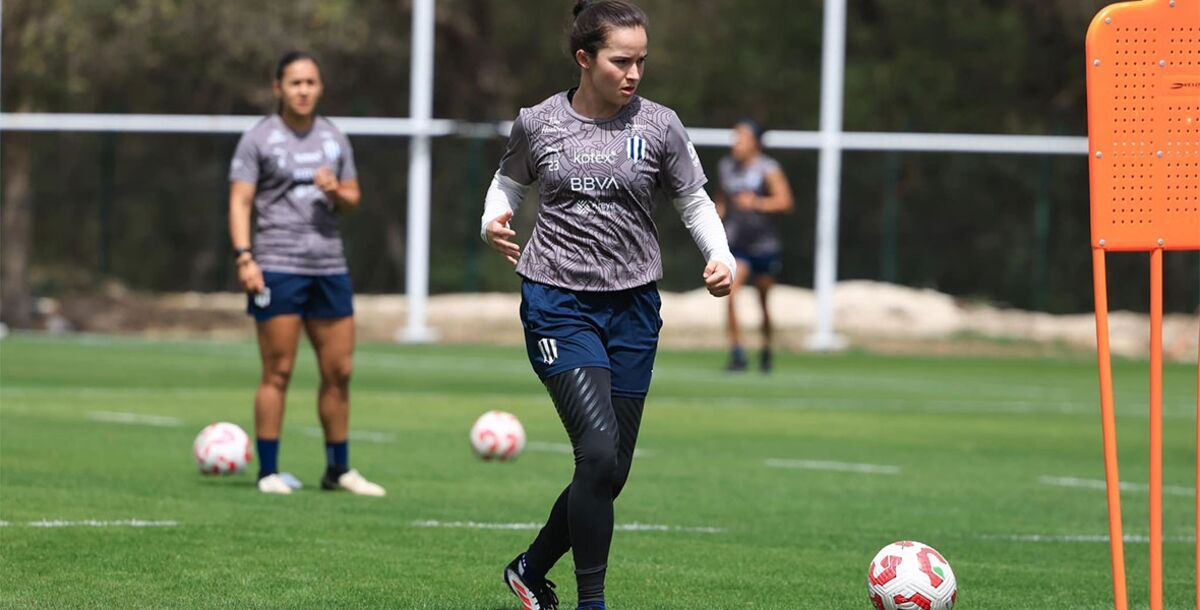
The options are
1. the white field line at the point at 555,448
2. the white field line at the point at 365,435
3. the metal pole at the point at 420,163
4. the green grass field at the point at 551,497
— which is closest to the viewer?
the green grass field at the point at 551,497

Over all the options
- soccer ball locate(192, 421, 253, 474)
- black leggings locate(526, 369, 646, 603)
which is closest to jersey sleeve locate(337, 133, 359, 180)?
soccer ball locate(192, 421, 253, 474)

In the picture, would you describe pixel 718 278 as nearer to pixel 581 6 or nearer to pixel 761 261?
pixel 581 6

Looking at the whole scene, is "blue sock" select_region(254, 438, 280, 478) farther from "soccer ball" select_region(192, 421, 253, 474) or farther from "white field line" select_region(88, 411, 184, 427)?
"white field line" select_region(88, 411, 184, 427)

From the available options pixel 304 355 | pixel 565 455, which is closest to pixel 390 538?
pixel 565 455

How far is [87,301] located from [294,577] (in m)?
23.4

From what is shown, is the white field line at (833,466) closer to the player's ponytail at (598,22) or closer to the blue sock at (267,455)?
the blue sock at (267,455)

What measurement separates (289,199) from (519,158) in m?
3.53

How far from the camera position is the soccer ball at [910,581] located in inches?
254

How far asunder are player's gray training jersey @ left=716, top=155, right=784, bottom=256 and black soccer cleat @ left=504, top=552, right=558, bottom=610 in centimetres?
1426

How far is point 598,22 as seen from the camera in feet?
20.9

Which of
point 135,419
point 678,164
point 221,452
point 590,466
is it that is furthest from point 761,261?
point 590,466

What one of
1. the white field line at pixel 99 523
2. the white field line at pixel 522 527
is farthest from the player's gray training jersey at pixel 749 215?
the white field line at pixel 99 523

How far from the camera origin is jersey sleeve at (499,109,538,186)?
656 centimetres

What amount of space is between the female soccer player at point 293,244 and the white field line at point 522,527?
3.80 feet
